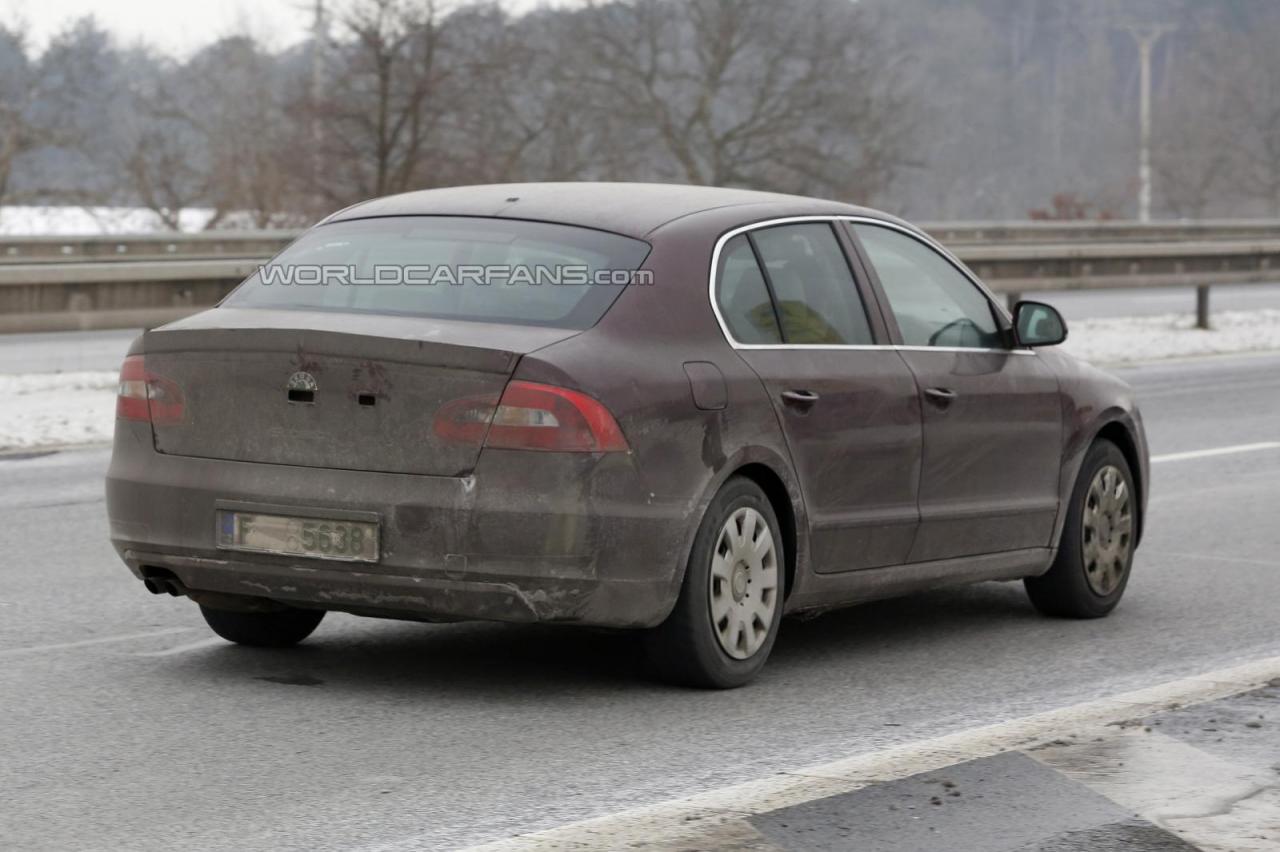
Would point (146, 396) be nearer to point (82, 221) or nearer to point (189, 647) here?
point (189, 647)

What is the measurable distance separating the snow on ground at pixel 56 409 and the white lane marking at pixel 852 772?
8.24 meters

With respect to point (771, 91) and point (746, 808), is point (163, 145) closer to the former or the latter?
point (771, 91)

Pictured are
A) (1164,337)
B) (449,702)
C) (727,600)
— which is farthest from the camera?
(1164,337)

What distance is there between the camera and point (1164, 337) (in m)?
23.0

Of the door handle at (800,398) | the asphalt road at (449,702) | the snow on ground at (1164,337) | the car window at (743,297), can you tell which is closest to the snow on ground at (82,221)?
the snow on ground at (1164,337)

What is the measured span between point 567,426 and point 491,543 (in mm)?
370

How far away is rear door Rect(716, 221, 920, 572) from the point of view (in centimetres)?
634

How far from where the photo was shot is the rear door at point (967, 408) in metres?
6.97

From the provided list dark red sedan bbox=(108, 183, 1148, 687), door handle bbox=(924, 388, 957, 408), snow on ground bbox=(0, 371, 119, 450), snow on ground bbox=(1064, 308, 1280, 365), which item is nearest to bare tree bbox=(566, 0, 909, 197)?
snow on ground bbox=(1064, 308, 1280, 365)

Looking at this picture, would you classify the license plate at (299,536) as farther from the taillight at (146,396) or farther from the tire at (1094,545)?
the tire at (1094,545)

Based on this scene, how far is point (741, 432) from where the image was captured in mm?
6070

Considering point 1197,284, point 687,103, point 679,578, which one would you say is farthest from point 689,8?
point 679,578

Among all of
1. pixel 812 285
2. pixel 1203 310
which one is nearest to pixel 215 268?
pixel 812 285

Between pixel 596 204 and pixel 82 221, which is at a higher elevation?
pixel 82 221
